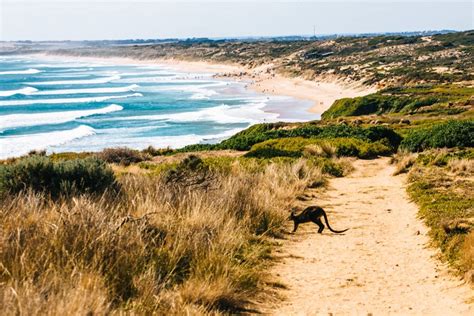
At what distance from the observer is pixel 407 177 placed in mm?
14430

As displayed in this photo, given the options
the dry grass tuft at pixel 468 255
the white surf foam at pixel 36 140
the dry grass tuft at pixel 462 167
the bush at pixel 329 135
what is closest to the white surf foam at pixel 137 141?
the white surf foam at pixel 36 140

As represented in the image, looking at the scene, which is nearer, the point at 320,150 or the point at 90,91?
the point at 320,150

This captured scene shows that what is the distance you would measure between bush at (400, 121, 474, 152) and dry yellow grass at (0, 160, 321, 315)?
1321 centimetres

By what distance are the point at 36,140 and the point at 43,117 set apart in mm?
13350

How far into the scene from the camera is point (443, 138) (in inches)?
786

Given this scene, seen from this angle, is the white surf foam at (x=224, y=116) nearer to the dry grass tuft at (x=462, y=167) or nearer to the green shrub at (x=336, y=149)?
the green shrub at (x=336, y=149)

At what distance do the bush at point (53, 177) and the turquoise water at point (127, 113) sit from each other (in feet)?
86.1

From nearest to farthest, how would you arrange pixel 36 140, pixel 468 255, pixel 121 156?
1. pixel 468 255
2. pixel 121 156
3. pixel 36 140

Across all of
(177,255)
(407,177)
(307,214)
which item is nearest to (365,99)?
(407,177)

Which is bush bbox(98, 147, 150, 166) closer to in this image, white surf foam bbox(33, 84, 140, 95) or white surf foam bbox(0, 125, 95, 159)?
white surf foam bbox(0, 125, 95, 159)

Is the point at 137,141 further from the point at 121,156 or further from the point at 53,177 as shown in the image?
the point at 53,177

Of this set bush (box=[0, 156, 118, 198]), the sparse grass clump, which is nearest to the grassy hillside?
the sparse grass clump

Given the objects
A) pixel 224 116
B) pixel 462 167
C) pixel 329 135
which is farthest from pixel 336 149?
pixel 224 116

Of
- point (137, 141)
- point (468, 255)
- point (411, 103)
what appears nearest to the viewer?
point (468, 255)
